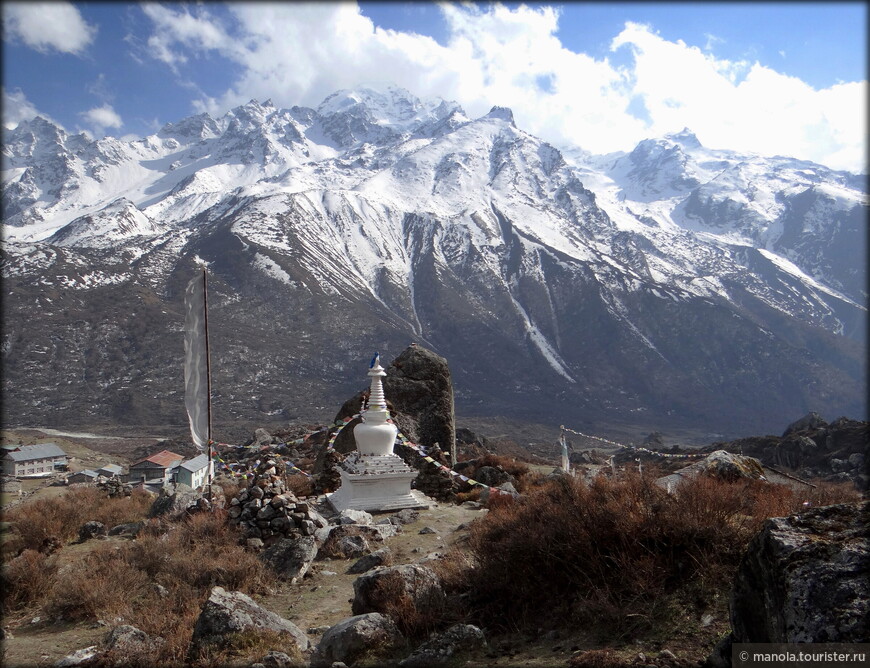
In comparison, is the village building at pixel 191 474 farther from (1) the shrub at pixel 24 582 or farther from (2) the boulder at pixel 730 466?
(2) the boulder at pixel 730 466

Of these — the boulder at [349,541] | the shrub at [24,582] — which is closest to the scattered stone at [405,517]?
the boulder at [349,541]

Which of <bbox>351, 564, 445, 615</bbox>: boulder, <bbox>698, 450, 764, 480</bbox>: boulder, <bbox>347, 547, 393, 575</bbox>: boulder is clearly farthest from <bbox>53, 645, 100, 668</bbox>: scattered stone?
<bbox>698, 450, 764, 480</bbox>: boulder

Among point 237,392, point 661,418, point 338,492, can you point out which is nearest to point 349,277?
point 237,392

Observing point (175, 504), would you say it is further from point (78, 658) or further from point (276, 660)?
point (276, 660)

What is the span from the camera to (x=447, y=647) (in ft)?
15.9

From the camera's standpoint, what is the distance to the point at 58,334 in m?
115

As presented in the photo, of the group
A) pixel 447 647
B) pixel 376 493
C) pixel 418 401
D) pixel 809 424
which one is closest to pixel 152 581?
pixel 447 647

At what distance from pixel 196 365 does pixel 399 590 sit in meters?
7.00

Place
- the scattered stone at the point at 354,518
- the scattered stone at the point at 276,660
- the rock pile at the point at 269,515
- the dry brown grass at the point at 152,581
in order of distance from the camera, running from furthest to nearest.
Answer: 1. the scattered stone at the point at 354,518
2. the rock pile at the point at 269,515
3. the dry brown grass at the point at 152,581
4. the scattered stone at the point at 276,660

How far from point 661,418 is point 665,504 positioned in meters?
143

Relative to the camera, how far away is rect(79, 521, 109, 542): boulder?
36.5 ft

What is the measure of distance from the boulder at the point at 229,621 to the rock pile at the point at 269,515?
11.7 feet

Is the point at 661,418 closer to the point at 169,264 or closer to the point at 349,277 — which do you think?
the point at 349,277

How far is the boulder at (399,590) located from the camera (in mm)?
5680
